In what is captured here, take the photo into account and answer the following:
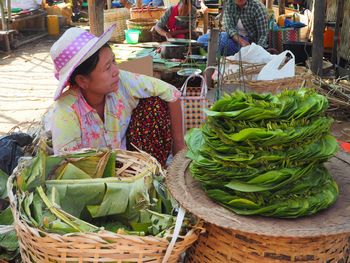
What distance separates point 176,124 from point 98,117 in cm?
54

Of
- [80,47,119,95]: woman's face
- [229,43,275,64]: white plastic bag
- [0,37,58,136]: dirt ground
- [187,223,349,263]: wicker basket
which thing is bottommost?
[0,37,58,136]: dirt ground

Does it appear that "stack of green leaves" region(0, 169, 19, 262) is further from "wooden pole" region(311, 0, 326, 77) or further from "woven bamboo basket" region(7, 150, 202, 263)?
"wooden pole" region(311, 0, 326, 77)

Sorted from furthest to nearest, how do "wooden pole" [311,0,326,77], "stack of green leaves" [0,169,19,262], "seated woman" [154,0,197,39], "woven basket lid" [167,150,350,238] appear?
1. "seated woman" [154,0,197,39]
2. "wooden pole" [311,0,326,77]
3. "stack of green leaves" [0,169,19,262]
4. "woven basket lid" [167,150,350,238]

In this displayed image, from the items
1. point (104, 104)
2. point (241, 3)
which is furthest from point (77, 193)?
point (241, 3)

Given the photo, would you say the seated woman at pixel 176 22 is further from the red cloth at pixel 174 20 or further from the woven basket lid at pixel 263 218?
the woven basket lid at pixel 263 218

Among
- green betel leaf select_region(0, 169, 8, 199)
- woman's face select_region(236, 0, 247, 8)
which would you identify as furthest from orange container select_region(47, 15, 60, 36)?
green betel leaf select_region(0, 169, 8, 199)

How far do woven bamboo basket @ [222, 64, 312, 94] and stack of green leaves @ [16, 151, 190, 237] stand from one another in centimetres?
177

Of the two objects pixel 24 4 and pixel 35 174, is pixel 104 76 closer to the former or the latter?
pixel 35 174

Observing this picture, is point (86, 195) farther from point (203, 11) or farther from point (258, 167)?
point (203, 11)

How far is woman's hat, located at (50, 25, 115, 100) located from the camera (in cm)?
230

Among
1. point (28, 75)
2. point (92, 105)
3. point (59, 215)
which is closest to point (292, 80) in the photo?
point (92, 105)

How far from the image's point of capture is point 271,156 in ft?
4.51

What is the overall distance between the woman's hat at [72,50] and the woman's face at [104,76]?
2.6 inches

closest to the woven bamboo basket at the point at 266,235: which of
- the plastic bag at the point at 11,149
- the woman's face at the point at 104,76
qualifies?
the woman's face at the point at 104,76
